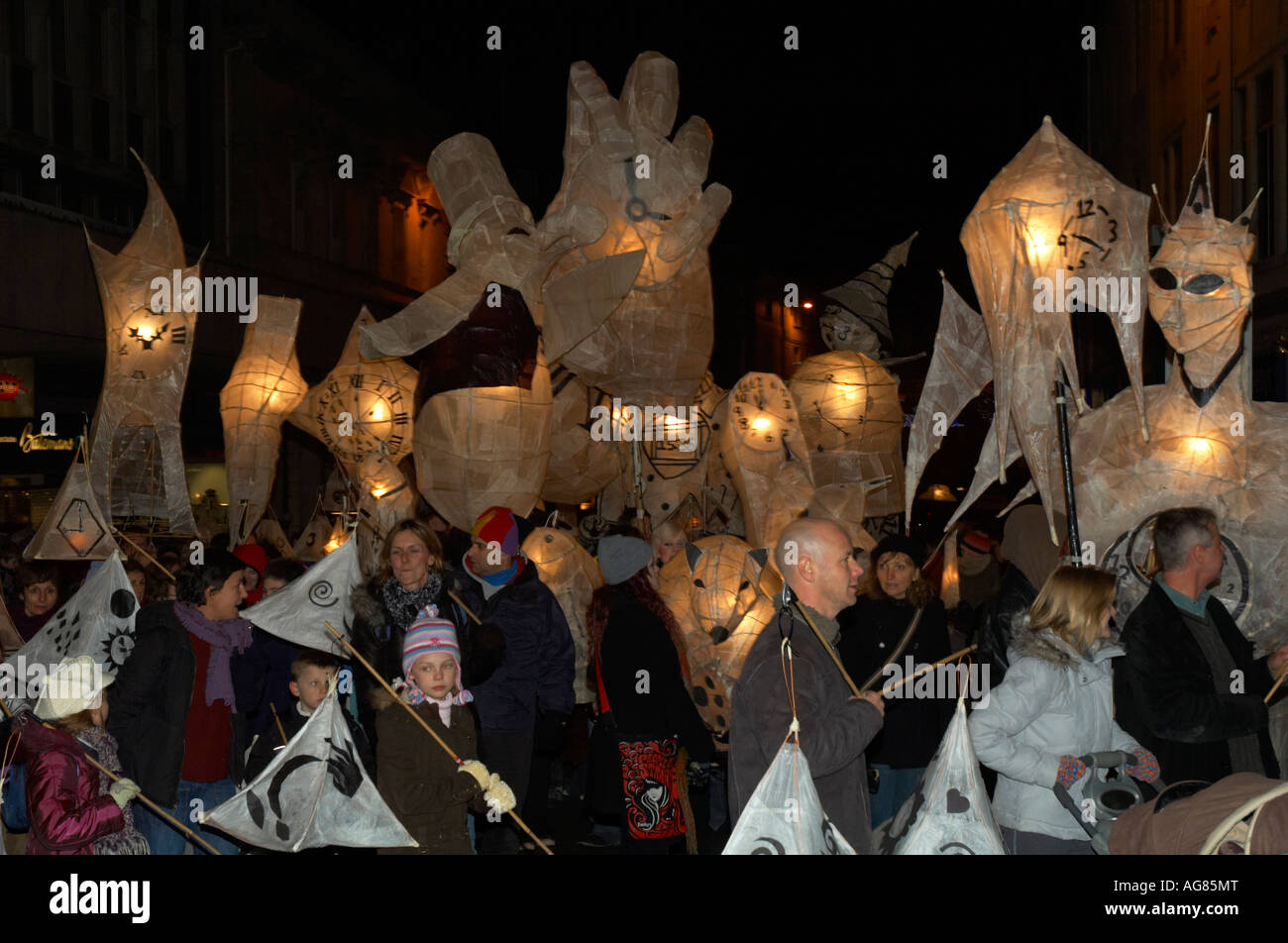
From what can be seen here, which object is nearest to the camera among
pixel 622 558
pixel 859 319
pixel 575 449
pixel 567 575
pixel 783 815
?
pixel 783 815

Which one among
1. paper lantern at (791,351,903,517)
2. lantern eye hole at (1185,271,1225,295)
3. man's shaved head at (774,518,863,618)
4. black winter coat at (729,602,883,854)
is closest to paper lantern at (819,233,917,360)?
paper lantern at (791,351,903,517)

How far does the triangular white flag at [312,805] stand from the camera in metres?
4.78

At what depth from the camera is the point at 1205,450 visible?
7473 millimetres

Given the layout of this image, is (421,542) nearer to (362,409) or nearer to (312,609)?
(312,609)

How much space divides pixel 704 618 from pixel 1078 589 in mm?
3574

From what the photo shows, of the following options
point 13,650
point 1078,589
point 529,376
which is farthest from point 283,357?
point 1078,589

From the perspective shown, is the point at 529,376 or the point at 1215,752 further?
the point at 529,376

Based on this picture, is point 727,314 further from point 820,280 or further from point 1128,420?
point 1128,420

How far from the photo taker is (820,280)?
136 ft

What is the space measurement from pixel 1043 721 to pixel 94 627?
4.71 meters

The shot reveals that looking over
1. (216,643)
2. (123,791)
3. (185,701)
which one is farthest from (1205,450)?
(123,791)

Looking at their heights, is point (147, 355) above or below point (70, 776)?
above

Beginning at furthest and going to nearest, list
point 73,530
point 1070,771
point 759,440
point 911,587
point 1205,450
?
point 759,440 < point 73,530 < point 1205,450 < point 911,587 < point 1070,771

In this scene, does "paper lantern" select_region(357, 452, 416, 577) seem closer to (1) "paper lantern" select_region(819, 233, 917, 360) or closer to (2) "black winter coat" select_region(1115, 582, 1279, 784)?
(1) "paper lantern" select_region(819, 233, 917, 360)
